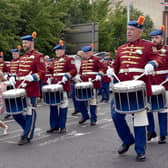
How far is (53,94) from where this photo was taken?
912 centimetres

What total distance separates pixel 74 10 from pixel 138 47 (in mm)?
28060

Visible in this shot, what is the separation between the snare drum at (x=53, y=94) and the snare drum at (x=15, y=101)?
1175 mm

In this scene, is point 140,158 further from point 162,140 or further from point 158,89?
point 158,89

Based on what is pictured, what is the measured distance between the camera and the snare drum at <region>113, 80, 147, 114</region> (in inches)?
248

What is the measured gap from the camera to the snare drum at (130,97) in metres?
6.30

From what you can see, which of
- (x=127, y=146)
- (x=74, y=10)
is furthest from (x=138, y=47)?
(x=74, y=10)

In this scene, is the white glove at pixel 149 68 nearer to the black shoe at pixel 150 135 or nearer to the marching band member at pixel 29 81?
the black shoe at pixel 150 135

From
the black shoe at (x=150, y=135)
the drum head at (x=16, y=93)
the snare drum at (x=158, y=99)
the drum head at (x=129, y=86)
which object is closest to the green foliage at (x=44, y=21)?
the drum head at (x=16, y=93)

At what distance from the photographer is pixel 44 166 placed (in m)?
6.44

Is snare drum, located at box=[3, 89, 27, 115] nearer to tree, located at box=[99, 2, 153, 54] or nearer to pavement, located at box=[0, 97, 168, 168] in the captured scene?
pavement, located at box=[0, 97, 168, 168]

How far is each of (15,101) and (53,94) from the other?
1.34 m

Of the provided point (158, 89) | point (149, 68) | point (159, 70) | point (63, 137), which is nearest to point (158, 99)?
point (158, 89)

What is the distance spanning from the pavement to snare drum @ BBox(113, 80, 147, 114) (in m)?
0.82

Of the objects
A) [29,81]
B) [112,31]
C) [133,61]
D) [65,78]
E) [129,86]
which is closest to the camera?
[129,86]
